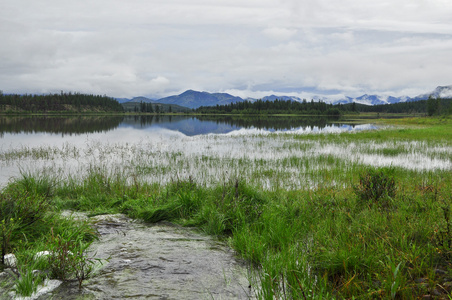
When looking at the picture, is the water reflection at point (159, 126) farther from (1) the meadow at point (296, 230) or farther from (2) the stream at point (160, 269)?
(2) the stream at point (160, 269)

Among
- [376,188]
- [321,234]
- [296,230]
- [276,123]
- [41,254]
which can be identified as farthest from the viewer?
[276,123]

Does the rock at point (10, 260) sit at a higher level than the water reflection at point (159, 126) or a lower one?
lower

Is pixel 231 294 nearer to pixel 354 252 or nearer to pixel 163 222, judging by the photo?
pixel 354 252

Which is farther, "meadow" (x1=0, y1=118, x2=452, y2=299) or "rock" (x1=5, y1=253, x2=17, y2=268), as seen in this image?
"rock" (x1=5, y1=253, x2=17, y2=268)

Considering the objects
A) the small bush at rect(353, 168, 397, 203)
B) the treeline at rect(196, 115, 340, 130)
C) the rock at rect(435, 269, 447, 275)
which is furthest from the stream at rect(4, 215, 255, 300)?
the treeline at rect(196, 115, 340, 130)

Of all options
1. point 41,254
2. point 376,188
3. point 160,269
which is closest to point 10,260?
point 41,254

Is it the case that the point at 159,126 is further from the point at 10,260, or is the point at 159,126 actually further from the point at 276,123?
the point at 10,260

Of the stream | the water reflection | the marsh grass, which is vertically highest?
the water reflection

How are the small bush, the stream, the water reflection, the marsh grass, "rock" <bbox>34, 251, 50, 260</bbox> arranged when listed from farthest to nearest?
the water reflection, the small bush, "rock" <bbox>34, 251, 50, 260</bbox>, the stream, the marsh grass

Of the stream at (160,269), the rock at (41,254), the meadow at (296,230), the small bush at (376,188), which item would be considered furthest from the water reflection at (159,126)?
the rock at (41,254)

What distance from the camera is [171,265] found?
4.95 metres

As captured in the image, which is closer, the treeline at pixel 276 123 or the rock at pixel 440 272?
the rock at pixel 440 272

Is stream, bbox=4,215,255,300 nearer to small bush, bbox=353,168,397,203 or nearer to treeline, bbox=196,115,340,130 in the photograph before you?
small bush, bbox=353,168,397,203

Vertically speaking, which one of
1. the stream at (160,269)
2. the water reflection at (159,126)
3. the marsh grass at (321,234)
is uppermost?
the water reflection at (159,126)
